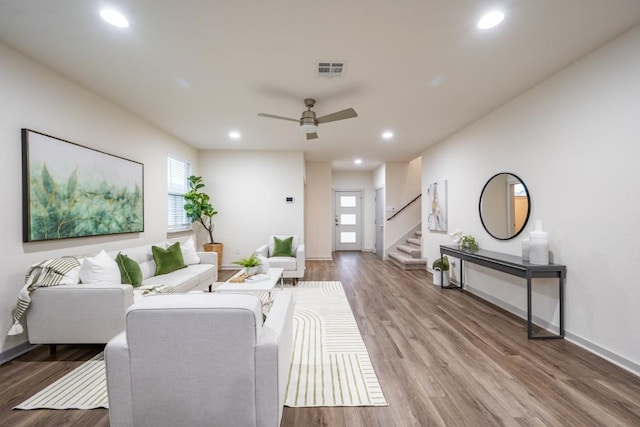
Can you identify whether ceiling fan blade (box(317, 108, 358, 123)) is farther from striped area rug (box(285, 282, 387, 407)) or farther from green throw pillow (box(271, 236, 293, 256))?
green throw pillow (box(271, 236, 293, 256))

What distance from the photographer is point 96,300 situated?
244 cm

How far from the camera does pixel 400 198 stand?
7.81m

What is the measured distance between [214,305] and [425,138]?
205 inches

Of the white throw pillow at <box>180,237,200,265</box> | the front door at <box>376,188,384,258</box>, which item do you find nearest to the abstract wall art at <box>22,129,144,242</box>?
the white throw pillow at <box>180,237,200,265</box>

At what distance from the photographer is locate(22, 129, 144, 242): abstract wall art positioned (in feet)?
8.61

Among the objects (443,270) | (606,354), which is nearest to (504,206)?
(443,270)

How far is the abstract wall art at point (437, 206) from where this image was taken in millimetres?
5461

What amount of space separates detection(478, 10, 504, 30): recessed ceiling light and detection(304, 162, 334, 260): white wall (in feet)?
18.6

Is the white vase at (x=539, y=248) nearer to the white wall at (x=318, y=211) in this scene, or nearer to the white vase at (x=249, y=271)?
the white vase at (x=249, y=271)

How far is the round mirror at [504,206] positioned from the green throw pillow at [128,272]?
4.44 m

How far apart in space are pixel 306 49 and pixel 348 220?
727 centimetres

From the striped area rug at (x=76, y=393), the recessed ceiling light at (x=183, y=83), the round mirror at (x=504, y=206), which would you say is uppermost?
the recessed ceiling light at (x=183, y=83)

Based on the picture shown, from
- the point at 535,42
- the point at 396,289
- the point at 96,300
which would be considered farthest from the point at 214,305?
the point at 396,289

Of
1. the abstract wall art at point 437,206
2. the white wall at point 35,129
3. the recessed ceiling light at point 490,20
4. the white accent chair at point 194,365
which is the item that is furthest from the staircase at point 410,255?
the white accent chair at point 194,365
